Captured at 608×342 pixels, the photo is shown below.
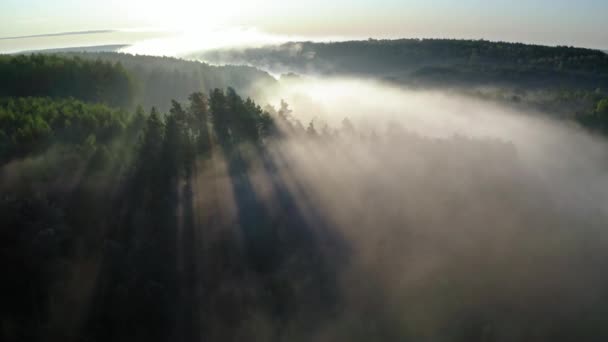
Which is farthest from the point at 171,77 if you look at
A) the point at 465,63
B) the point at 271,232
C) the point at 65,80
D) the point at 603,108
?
the point at 465,63

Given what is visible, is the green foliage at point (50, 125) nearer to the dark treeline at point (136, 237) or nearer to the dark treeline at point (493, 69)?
the dark treeline at point (136, 237)

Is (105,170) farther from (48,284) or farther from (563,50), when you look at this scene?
(563,50)

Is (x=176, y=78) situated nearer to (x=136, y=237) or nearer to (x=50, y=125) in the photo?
(x=50, y=125)

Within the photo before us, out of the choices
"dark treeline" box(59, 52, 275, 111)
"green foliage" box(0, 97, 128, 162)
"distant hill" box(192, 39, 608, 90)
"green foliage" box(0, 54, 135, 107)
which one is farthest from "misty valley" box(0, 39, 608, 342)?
"distant hill" box(192, 39, 608, 90)

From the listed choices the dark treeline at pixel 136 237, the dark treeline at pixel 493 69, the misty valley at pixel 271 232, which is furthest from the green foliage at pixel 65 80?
the dark treeline at pixel 493 69

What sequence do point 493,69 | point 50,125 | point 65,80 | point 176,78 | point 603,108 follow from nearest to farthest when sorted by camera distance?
point 50,125, point 65,80, point 603,108, point 176,78, point 493,69

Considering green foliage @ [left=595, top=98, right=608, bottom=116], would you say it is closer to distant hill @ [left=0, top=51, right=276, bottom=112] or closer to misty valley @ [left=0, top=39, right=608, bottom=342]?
misty valley @ [left=0, top=39, right=608, bottom=342]

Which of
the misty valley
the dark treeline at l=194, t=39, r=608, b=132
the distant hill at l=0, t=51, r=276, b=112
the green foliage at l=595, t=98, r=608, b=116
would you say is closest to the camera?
the misty valley

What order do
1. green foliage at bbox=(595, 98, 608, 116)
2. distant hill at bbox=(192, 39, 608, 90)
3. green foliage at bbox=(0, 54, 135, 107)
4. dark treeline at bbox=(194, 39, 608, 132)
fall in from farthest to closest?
distant hill at bbox=(192, 39, 608, 90)
dark treeline at bbox=(194, 39, 608, 132)
green foliage at bbox=(595, 98, 608, 116)
green foliage at bbox=(0, 54, 135, 107)

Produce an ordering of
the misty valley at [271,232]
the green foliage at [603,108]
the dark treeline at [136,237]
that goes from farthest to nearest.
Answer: the green foliage at [603,108] → the misty valley at [271,232] → the dark treeline at [136,237]
